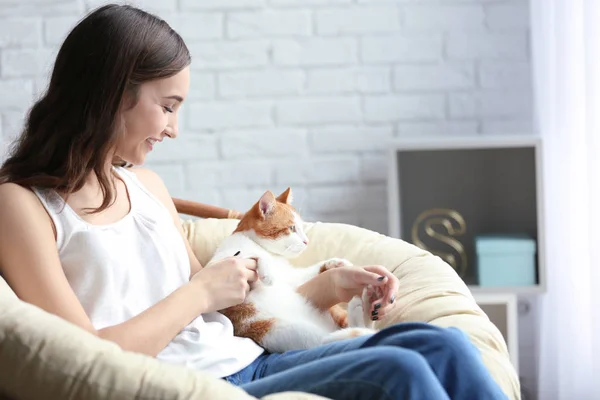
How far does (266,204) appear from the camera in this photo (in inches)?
67.4

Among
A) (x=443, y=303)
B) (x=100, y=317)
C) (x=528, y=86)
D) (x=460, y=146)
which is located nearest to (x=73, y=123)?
(x=100, y=317)

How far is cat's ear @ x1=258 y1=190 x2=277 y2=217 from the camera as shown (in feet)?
5.59

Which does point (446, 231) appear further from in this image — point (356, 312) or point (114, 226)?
point (114, 226)

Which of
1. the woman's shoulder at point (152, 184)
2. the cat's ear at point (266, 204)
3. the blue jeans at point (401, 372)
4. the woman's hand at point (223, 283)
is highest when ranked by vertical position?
the woman's shoulder at point (152, 184)

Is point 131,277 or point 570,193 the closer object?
point 131,277

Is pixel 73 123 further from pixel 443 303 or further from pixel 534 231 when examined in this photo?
pixel 534 231

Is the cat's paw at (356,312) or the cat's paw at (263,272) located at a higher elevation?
the cat's paw at (263,272)

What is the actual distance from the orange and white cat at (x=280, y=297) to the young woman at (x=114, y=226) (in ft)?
0.14

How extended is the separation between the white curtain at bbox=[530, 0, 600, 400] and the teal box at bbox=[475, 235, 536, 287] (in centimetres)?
9

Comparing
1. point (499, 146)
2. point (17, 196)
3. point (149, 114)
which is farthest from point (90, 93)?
point (499, 146)

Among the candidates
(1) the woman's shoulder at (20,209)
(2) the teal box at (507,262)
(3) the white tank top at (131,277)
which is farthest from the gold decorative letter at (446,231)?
(1) the woman's shoulder at (20,209)

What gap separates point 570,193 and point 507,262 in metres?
0.25

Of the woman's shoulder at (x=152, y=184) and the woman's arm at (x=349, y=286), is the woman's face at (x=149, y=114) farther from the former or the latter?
the woman's arm at (x=349, y=286)

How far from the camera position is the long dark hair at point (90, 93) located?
4.63 ft
